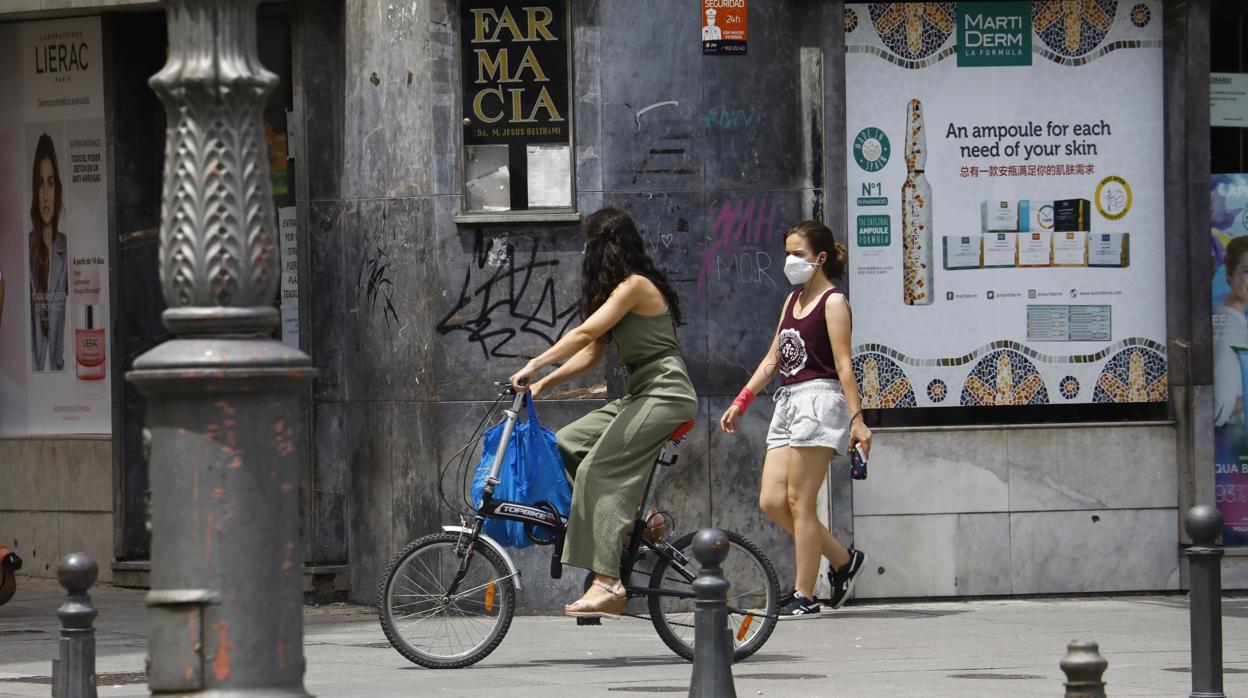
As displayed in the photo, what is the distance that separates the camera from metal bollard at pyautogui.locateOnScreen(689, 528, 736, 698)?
6.12 m

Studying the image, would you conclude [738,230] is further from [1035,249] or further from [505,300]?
[1035,249]

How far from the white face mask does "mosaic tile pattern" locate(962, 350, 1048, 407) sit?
7.73 feet

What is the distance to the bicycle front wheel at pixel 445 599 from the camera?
330 inches

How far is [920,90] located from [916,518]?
2.47 m

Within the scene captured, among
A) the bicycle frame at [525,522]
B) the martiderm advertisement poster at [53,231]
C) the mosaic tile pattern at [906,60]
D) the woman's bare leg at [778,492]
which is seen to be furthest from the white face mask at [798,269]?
the martiderm advertisement poster at [53,231]

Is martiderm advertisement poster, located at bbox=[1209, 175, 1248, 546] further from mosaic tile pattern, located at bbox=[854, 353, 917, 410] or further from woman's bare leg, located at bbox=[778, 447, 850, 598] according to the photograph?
woman's bare leg, located at bbox=[778, 447, 850, 598]

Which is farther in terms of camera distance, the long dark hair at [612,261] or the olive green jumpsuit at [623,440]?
the long dark hair at [612,261]

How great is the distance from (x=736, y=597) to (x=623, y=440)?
0.83 meters

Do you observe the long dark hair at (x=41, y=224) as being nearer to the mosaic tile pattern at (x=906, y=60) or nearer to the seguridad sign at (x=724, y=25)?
the seguridad sign at (x=724, y=25)

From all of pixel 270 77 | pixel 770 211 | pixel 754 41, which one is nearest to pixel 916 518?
pixel 770 211

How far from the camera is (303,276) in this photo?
1187 centimetres

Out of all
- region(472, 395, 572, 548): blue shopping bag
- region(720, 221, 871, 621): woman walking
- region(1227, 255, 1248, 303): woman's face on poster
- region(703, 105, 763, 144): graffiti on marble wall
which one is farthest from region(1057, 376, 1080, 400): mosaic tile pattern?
region(472, 395, 572, 548): blue shopping bag

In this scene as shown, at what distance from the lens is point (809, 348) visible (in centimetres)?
938

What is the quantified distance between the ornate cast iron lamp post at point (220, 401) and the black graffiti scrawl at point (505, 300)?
253 inches
